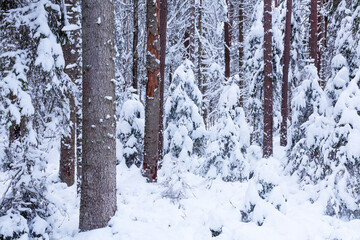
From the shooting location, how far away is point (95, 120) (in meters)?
4.70

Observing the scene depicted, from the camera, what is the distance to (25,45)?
18.9ft

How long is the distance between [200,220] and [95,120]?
2814 mm

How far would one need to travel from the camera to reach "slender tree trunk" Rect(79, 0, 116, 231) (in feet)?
15.3

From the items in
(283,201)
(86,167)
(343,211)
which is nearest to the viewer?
(86,167)

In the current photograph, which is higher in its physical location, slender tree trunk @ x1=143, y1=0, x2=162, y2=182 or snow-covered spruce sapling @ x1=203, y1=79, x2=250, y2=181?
slender tree trunk @ x1=143, y1=0, x2=162, y2=182

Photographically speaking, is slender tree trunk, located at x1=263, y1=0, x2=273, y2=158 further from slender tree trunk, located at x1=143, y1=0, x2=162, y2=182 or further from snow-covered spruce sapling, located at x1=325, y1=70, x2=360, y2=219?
slender tree trunk, located at x1=143, y1=0, x2=162, y2=182

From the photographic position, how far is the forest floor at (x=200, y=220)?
4.64 meters

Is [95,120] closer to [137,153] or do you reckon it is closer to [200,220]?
→ [200,220]

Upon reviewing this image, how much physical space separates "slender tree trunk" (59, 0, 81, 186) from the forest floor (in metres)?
1.30

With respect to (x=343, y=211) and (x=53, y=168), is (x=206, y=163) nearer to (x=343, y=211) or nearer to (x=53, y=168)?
(x=343, y=211)

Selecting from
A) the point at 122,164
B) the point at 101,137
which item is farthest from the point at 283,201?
the point at 122,164

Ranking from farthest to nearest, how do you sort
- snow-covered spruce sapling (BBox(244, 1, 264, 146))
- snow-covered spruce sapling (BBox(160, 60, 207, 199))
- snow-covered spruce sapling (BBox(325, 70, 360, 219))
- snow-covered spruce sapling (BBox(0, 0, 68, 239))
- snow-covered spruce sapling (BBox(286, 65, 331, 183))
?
snow-covered spruce sapling (BBox(244, 1, 264, 146)) < snow-covered spruce sapling (BBox(160, 60, 207, 199)) < snow-covered spruce sapling (BBox(286, 65, 331, 183)) < snow-covered spruce sapling (BBox(325, 70, 360, 219)) < snow-covered spruce sapling (BBox(0, 0, 68, 239))

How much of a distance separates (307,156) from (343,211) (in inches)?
114

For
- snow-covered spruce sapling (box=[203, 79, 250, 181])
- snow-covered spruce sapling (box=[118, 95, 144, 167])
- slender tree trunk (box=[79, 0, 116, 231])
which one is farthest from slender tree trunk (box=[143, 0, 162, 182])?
slender tree trunk (box=[79, 0, 116, 231])
